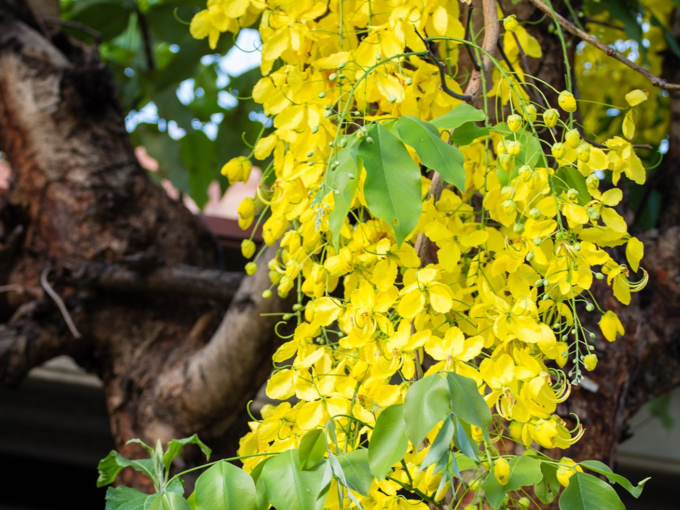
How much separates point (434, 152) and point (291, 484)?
279 millimetres

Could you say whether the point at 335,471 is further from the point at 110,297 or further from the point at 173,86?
the point at 173,86

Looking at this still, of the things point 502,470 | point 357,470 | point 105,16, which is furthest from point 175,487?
point 105,16

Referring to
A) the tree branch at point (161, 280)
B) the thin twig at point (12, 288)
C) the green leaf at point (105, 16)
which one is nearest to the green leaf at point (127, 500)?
the tree branch at point (161, 280)

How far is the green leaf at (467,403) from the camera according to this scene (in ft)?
1.50

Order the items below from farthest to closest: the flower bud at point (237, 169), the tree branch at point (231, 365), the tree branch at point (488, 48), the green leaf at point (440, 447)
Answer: the tree branch at point (231, 365)
the flower bud at point (237, 169)
the tree branch at point (488, 48)
the green leaf at point (440, 447)

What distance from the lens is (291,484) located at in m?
0.53

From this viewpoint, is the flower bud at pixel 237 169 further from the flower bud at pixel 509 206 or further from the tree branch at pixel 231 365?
the flower bud at pixel 509 206

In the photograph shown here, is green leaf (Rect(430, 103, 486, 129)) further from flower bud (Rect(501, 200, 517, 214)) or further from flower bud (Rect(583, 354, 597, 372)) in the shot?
flower bud (Rect(583, 354, 597, 372))

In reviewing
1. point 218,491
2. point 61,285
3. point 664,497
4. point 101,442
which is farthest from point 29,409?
point 664,497

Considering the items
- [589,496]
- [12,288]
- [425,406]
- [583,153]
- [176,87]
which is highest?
[583,153]

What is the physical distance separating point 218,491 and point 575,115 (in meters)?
0.68

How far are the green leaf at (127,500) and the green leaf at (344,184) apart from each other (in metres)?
0.26

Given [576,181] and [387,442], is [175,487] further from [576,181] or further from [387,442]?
[576,181]

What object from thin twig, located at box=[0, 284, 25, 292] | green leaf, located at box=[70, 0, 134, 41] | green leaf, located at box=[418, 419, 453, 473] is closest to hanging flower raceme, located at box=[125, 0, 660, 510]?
green leaf, located at box=[418, 419, 453, 473]
